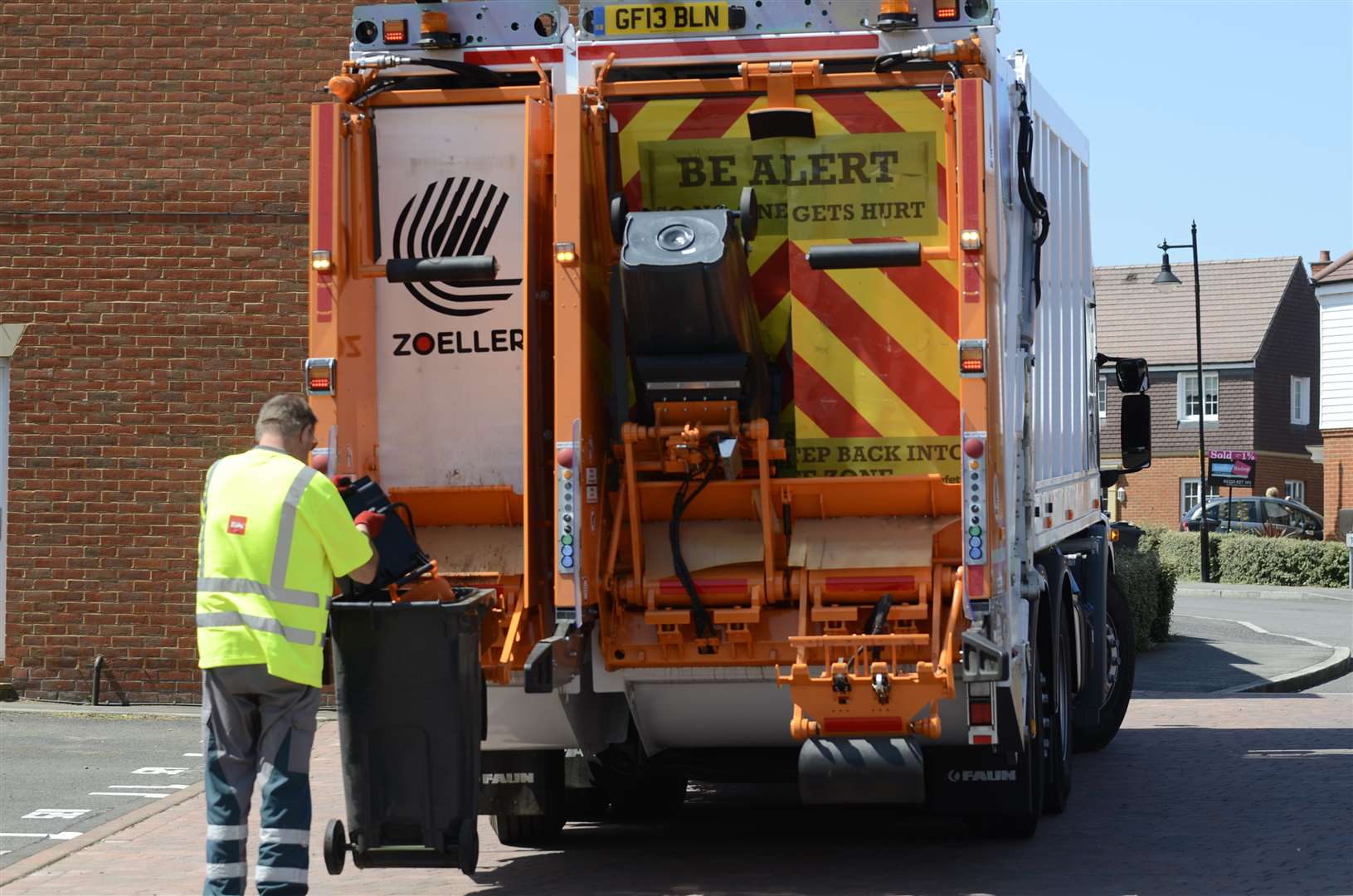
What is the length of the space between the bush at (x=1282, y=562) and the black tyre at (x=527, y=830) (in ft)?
81.6

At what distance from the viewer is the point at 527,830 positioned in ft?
27.8

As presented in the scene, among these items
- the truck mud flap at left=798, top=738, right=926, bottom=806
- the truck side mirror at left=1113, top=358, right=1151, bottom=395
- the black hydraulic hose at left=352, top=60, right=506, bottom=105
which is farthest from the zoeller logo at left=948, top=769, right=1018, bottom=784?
the truck side mirror at left=1113, top=358, right=1151, bottom=395

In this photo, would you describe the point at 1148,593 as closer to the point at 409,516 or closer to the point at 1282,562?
the point at 409,516

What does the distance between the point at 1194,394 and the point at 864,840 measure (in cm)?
4818

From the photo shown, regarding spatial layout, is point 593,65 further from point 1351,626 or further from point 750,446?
point 1351,626

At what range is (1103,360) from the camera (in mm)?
12383

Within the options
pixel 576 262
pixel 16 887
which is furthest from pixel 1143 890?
pixel 16 887

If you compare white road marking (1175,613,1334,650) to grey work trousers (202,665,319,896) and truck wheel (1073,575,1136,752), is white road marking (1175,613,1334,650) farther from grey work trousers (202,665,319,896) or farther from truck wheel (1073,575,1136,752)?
grey work trousers (202,665,319,896)

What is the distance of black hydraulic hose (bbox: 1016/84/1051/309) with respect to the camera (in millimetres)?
8180

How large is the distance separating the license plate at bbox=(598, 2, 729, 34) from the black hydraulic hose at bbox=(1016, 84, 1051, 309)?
5.00 feet

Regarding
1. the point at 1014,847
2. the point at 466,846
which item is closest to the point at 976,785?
the point at 1014,847

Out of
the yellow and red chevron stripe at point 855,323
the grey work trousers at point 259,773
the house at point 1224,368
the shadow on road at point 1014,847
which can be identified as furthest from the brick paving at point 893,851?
the house at point 1224,368

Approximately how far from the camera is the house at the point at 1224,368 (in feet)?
177

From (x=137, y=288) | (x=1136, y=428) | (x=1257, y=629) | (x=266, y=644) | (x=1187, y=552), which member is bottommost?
(x=1257, y=629)
